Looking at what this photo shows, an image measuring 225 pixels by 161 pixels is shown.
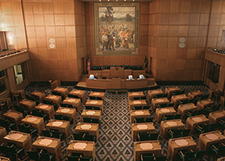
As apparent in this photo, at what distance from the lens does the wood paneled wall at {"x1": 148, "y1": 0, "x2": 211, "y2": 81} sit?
46.1 ft

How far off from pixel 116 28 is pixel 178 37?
18.3 ft

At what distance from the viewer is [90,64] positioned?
1747 centimetres

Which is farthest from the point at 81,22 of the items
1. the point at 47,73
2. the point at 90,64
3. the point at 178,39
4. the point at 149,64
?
the point at 178,39

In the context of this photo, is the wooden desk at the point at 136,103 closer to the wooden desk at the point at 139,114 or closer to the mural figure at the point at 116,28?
the wooden desk at the point at 139,114

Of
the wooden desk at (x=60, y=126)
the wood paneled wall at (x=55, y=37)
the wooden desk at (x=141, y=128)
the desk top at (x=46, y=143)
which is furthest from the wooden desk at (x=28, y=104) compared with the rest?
the wooden desk at (x=141, y=128)

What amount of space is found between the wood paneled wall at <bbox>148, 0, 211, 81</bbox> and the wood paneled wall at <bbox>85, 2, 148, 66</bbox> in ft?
2.75

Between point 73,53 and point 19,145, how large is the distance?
368 inches

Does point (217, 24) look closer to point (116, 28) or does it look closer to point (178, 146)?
point (116, 28)

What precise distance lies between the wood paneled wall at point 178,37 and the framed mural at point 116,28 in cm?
169

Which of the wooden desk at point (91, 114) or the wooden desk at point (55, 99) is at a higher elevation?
the wooden desk at point (55, 99)

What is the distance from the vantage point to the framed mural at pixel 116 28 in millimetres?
16109

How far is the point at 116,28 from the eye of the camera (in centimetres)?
1648

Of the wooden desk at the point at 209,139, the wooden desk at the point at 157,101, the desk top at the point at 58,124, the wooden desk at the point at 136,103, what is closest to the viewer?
the wooden desk at the point at 209,139

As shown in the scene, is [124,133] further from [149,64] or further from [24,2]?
[24,2]
